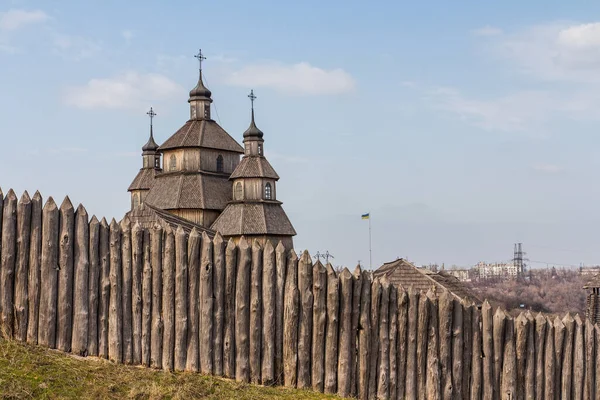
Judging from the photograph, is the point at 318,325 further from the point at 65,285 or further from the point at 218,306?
the point at 65,285

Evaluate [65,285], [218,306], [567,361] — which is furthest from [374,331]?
[65,285]

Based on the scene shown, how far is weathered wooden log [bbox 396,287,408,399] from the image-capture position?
1006 cm

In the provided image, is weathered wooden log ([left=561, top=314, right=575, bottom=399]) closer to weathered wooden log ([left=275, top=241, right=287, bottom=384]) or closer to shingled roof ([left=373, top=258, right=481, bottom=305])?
weathered wooden log ([left=275, top=241, right=287, bottom=384])

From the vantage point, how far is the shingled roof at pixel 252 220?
36094 mm

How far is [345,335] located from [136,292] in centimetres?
283

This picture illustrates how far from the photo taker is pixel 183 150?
129ft

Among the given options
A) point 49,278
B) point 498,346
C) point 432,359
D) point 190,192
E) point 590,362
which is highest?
point 190,192

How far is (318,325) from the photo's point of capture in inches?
379

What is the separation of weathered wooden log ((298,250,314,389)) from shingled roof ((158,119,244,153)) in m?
30.1

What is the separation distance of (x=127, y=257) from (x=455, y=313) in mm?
4669

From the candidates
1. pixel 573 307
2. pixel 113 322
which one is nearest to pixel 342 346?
pixel 113 322

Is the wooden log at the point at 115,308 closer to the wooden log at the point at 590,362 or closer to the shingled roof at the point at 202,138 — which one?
the wooden log at the point at 590,362

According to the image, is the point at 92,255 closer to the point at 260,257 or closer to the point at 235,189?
the point at 260,257

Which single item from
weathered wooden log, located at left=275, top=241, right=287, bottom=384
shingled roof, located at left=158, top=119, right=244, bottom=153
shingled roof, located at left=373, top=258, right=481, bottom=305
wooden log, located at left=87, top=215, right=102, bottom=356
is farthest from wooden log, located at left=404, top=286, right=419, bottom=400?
shingled roof, located at left=158, top=119, right=244, bottom=153
